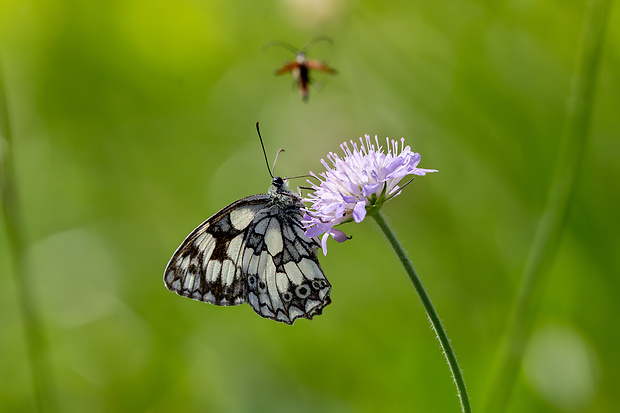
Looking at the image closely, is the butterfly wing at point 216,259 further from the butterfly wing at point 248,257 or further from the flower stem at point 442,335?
the flower stem at point 442,335

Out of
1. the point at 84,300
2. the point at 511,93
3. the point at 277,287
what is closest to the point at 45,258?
the point at 84,300

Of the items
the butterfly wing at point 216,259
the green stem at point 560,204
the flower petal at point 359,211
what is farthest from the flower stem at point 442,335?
the butterfly wing at point 216,259

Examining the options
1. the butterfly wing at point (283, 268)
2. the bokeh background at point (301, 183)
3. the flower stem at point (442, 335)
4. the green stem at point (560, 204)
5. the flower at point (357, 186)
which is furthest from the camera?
the bokeh background at point (301, 183)

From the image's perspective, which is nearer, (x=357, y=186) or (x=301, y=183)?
(x=357, y=186)

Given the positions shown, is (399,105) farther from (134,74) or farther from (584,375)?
(134,74)

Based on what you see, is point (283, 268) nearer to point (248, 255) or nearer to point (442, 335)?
point (248, 255)

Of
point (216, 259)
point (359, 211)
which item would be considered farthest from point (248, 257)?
point (359, 211)
